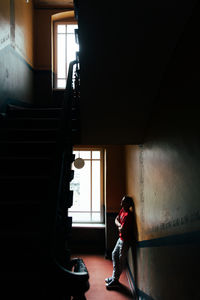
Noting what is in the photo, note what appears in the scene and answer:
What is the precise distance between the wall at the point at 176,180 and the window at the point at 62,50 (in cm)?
429

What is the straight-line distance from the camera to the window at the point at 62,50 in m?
6.80

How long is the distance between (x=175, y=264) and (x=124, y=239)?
2752mm

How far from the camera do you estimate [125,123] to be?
3.50 m

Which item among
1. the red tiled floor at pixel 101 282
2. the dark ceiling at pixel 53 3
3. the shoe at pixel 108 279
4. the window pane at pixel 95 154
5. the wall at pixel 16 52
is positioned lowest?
the red tiled floor at pixel 101 282

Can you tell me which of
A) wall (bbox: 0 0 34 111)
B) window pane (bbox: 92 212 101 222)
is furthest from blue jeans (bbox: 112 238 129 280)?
wall (bbox: 0 0 34 111)

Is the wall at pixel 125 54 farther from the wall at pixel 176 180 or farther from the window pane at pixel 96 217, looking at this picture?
the window pane at pixel 96 217

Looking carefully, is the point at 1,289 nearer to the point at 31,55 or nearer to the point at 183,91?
the point at 183,91

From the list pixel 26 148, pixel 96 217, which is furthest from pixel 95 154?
pixel 26 148

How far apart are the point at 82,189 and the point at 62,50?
13.3 ft

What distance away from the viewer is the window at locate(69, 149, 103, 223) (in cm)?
686

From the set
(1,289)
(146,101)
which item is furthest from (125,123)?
(1,289)

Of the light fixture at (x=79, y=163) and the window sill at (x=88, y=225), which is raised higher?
the light fixture at (x=79, y=163)

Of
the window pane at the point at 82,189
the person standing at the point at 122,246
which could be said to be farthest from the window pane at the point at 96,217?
the person standing at the point at 122,246

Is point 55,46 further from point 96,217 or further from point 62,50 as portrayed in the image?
point 96,217
